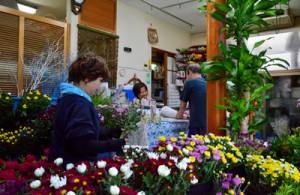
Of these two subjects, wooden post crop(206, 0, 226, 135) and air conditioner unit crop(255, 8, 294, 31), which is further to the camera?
air conditioner unit crop(255, 8, 294, 31)

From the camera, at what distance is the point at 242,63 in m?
1.57

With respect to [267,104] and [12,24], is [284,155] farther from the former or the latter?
[12,24]

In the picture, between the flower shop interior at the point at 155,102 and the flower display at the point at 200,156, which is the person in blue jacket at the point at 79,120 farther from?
the flower display at the point at 200,156

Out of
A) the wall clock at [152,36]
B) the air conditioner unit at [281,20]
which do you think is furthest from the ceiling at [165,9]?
the wall clock at [152,36]

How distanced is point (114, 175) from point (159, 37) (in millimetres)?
6931

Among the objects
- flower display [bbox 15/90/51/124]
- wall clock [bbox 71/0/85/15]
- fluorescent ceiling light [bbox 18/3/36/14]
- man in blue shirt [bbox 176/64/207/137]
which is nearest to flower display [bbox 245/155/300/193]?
man in blue shirt [bbox 176/64/207/137]

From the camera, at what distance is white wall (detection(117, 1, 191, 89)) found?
6.16 m

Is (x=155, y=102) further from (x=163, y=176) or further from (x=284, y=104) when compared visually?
(x=284, y=104)

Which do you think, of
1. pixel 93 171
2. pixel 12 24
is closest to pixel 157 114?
pixel 93 171

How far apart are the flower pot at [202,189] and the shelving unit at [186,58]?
699cm

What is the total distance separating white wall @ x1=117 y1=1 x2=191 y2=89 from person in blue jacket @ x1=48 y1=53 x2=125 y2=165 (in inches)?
179

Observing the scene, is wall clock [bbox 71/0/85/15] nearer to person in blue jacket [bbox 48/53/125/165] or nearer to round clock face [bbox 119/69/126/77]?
round clock face [bbox 119/69/126/77]

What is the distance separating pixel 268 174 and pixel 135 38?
575 centimetres

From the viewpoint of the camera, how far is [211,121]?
178cm
